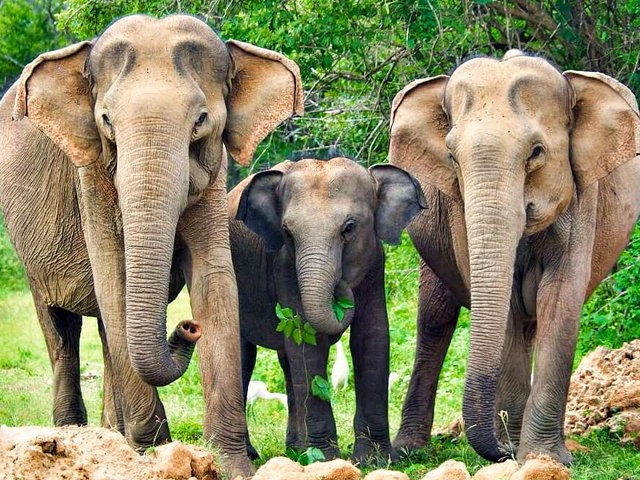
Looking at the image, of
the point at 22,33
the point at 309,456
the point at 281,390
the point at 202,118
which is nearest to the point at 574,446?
the point at 309,456

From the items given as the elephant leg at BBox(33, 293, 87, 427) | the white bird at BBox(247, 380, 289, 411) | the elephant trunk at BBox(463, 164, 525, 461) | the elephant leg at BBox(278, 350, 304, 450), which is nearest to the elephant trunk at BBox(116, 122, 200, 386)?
the elephant trunk at BBox(463, 164, 525, 461)

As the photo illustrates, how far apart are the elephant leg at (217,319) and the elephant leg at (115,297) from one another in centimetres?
26

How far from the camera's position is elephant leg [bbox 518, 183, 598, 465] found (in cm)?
733

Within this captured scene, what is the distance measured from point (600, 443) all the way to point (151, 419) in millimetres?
2316

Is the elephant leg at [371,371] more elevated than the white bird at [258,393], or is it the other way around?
the elephant leg at [371,371]

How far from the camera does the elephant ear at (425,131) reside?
25.6 feet

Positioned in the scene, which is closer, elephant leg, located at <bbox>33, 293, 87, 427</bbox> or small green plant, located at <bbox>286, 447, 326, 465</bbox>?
small green plant, located at <bbox>286, 447, 326, 465</bbox>

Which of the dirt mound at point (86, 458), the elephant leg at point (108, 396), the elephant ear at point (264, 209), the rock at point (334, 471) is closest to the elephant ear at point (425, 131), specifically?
the elephant ear at point (264, 209)

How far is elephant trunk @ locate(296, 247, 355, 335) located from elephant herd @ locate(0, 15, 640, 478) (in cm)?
1

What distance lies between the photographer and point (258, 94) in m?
7.46

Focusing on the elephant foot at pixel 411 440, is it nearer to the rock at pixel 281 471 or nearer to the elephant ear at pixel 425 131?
the elephant ear at pixel 425 131

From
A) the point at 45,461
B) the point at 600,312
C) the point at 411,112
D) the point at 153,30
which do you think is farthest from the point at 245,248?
the point at 45,461

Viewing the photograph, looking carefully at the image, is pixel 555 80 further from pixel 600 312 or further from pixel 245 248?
A: pixel 600 312

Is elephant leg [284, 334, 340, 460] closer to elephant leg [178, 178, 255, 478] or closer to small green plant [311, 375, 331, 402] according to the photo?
small green plant [311, 375, 331, 402]
